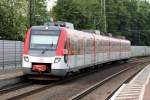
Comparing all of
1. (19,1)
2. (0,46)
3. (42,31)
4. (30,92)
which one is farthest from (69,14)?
(30,92)

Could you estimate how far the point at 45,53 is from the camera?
2331cm

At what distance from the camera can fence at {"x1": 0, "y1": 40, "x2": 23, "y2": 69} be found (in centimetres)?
3156

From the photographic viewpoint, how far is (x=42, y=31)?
24.2 m

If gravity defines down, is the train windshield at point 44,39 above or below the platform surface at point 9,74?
above

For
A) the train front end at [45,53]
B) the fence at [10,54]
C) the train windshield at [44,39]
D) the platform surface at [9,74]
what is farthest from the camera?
the fence at [10,54]

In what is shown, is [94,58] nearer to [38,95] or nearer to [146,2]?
[38,95]

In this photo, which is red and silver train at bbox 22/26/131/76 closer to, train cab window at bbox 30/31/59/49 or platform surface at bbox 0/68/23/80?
train cab window at bbox 30/31/59/49

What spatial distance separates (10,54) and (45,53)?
1006cm

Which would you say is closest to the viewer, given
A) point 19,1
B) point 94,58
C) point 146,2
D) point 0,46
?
point 0,46

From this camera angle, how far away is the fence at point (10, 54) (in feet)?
104

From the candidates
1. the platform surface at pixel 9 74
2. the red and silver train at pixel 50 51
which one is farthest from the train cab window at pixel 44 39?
the platform surface at pixel 9 74

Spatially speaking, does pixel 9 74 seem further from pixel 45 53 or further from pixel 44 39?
pixel 45 53

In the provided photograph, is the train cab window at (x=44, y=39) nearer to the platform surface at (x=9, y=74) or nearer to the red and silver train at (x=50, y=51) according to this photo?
the red and silver train at (x=50, y=51)

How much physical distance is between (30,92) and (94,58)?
51.6ft
